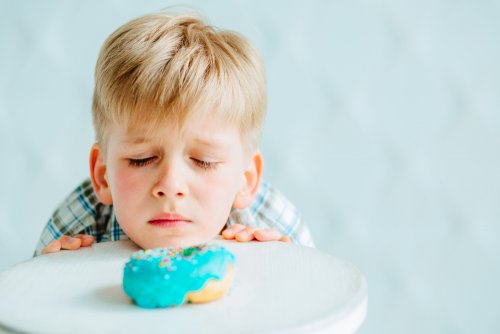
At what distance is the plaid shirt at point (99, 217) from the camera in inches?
50.8

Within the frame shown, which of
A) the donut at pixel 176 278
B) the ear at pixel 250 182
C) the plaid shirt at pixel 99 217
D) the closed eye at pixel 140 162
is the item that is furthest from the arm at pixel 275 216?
the donut at pixel 176 278

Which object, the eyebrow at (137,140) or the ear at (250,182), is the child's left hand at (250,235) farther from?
the eyebrow at (137,140)

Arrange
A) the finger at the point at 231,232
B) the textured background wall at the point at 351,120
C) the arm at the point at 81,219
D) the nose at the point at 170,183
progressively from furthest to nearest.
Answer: the textured background wall at the point at 351,120
the arm at the point at 81,219
the finger at the point at 231,232
the nose at the point at 170,183

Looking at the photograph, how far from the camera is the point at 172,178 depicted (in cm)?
87

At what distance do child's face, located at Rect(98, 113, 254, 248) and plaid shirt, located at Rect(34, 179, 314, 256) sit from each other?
335 mm

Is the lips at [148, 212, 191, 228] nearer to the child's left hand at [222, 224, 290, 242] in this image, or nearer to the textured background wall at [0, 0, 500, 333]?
the child's left hand at [222, 224, 290, 242]

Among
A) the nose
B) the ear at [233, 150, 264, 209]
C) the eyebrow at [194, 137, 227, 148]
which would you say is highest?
the eyebrow at [194, 137, 227, 148]

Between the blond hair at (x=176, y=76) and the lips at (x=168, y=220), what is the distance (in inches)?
4.8

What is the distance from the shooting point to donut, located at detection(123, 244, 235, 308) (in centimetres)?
69

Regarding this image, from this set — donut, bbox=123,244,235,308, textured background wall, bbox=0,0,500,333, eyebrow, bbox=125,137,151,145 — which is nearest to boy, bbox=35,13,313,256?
eyebrow, bbox=125,137,151,145

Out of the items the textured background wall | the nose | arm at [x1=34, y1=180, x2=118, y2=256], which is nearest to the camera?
the nose

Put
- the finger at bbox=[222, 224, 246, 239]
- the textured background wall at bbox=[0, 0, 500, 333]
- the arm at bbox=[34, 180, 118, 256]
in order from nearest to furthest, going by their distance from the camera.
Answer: the finger at bbox=[222, 224, 246, 239], the arm at bbox=[34, 180, 118, 256], the textured background wall at bbox=[0, 0, 500, 333]

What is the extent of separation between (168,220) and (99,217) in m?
0.44

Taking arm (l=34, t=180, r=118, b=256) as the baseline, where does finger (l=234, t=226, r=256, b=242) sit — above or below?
above
